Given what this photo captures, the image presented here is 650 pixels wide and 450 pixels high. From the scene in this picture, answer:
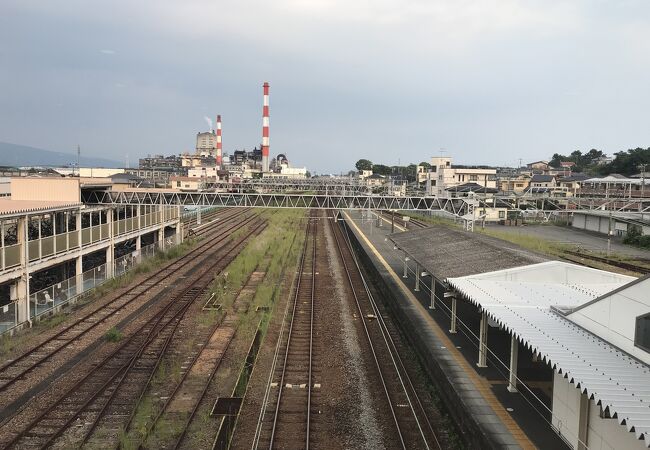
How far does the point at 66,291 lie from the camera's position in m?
16.6

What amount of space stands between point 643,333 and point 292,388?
6440 millimetres

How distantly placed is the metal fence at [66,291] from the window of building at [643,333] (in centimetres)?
1373

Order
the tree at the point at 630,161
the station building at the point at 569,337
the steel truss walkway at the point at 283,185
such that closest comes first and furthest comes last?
1. the station building at the point at 569,337
2. the steel truss walkway at the point at 283,185
3. the tree at the point at 630,161

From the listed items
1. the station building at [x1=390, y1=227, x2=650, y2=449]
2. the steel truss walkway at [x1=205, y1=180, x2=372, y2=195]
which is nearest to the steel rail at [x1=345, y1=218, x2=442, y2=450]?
the station building at [x1=390, y1=227, x2=650, y2=449]

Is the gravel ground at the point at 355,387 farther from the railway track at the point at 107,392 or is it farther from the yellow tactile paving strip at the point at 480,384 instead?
the railway track at the point at 107,392

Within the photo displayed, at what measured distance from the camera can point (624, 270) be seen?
25.8 meters

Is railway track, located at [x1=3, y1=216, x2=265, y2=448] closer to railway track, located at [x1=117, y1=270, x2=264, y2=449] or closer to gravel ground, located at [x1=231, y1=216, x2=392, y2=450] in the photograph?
railway track, located at [x1=117, y1=270, x2=264, y2=449]

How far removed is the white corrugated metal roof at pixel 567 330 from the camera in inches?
231

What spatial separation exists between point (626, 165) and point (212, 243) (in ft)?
235

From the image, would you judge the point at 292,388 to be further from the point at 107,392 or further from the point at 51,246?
the point at 51,246

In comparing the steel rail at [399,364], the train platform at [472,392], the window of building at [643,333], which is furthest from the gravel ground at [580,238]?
the window of building at [643,333]

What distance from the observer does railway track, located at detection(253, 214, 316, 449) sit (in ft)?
28.3

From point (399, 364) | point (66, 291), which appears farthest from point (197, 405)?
point (66, 291)

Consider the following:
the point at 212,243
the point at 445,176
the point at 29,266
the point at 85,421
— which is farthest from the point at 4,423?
the point at 445,176
